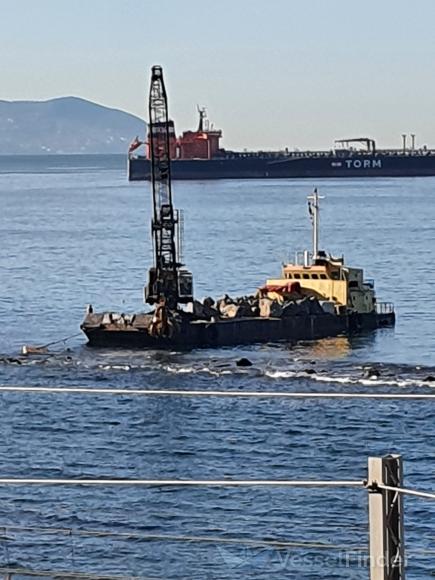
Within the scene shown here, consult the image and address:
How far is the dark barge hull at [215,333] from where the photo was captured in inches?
2068

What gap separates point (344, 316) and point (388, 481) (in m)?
50.8

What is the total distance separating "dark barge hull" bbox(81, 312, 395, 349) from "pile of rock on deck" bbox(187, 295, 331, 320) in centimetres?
38

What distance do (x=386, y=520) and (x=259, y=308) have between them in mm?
50182

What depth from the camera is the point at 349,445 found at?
32000 mm

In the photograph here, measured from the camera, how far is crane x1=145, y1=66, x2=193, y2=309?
187ft

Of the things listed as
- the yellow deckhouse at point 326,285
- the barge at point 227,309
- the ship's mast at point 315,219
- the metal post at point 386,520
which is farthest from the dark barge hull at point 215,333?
the metal post at point 386,520

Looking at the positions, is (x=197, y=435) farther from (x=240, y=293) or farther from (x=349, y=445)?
(x=240, y=293)

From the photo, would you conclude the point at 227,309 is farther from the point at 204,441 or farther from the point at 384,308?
the point at 204,441

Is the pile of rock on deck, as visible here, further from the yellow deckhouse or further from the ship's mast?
the ship's mast

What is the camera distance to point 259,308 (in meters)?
55.1

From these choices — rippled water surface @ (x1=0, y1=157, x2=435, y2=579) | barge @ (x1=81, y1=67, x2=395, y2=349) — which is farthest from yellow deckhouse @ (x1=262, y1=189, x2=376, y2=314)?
rippled water surface @ (x1=0, y1=157, x2=435, y2=579)

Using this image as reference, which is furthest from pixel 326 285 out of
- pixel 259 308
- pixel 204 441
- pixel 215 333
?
pixel 204 441

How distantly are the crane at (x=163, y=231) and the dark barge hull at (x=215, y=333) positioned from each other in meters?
2.59

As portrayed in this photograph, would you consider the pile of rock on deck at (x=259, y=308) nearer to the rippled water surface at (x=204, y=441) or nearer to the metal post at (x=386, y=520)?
the rippled water surface at (x=204, y=441)
